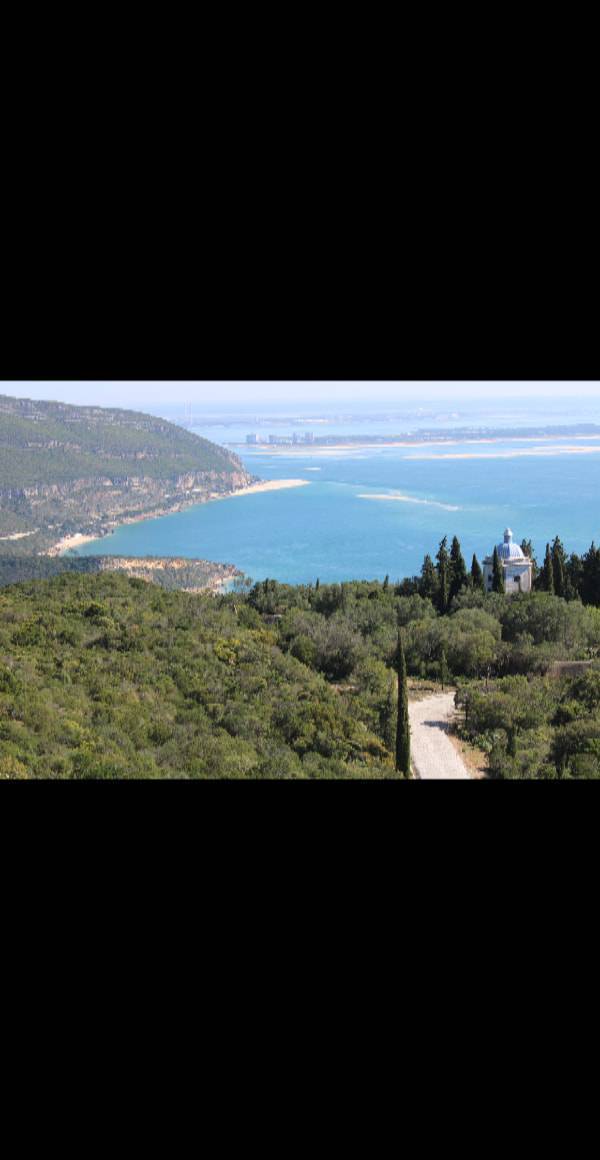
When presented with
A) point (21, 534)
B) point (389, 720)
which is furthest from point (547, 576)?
point (21, 534)

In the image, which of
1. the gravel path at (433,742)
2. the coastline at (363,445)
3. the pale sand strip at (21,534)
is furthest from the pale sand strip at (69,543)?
the gravel path at (433,742)

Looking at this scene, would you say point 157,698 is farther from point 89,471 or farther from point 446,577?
point 89,471

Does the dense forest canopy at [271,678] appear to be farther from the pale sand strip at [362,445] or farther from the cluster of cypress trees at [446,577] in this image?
the pale sand strip at [362,445]

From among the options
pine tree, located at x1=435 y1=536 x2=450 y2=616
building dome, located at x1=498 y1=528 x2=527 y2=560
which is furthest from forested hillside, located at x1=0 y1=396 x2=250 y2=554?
pine tree, located at x1=435 y1=536 x2=450 y2=616
